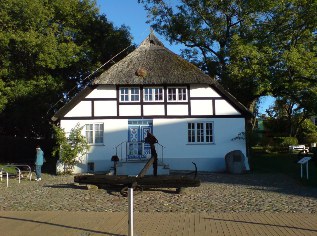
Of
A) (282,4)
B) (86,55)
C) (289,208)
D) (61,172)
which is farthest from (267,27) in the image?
(289,208)

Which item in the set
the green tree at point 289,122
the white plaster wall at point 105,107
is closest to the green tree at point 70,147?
the white plaster wall at point 105,107

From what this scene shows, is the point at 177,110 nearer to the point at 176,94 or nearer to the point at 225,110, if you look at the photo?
the point at 176,94

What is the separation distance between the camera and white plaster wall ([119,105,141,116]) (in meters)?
26.2

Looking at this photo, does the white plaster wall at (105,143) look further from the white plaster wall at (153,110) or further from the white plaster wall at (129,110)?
the white plaster wall at (153,110)

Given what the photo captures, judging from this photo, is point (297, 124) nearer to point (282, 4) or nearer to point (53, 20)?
point (282, 4)

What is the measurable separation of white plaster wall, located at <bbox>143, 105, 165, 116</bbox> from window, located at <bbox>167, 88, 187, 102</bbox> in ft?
2.44

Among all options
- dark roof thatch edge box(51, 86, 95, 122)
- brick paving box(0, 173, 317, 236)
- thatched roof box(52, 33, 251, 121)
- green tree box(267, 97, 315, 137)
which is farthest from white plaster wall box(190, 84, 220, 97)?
green tree box(267, 97, 315, 137)

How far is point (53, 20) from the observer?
32.4m

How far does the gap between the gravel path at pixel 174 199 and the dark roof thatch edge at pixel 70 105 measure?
768 centimetres

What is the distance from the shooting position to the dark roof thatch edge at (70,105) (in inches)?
1014

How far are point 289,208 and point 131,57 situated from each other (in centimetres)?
1689

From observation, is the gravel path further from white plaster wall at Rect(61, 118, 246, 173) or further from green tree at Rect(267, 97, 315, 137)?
green tree at Rect(267, 97, 315, 137)

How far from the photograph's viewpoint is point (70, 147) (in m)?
24.9

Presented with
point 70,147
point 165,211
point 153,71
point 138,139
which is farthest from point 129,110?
point 165,211
